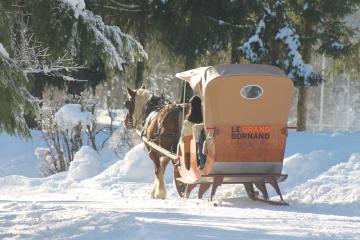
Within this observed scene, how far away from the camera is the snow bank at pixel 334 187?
10.4 meters

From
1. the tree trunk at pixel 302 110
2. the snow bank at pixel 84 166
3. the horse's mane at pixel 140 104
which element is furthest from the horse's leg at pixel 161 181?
the tree trunk at pixel 302 110

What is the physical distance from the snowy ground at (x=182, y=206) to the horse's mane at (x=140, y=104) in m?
1.24

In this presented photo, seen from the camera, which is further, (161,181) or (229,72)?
(161,181)

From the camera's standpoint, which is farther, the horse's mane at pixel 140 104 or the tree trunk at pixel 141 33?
the tree trunk at pixel 141 33

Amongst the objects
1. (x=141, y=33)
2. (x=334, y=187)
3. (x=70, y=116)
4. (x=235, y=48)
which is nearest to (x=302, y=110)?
(x=235, y=48)

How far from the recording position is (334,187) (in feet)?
36.3

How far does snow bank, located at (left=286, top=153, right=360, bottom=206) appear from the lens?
10.4m

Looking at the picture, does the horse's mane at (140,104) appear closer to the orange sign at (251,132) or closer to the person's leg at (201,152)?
the person's leg at (201,152)

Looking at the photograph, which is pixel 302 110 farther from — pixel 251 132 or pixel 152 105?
pixel 251 132

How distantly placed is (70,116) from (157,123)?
503 cm

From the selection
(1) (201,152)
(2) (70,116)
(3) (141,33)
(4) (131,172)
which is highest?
(3) (141,33)

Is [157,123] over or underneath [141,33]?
underneath

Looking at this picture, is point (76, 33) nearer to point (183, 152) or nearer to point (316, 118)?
point (183, 152)

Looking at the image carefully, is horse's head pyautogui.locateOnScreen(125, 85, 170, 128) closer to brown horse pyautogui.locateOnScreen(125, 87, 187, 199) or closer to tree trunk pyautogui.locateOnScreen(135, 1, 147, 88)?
brown horse pyautogui.locateOnScreen(125, 87, 187, 199)
